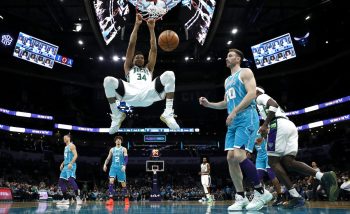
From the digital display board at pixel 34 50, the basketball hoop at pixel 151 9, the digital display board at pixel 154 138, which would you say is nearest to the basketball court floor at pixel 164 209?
the basketball hoop at pixel 151 9

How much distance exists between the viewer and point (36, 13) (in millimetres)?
23391

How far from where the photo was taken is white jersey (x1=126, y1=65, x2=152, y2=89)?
226 inches

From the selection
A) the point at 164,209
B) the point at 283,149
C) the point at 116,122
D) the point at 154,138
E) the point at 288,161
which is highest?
the point at 154,138

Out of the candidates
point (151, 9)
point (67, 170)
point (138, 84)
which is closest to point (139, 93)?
point (138, 84)

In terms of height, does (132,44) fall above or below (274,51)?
below

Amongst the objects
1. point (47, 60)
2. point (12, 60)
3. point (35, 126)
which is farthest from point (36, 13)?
point (35, 126)

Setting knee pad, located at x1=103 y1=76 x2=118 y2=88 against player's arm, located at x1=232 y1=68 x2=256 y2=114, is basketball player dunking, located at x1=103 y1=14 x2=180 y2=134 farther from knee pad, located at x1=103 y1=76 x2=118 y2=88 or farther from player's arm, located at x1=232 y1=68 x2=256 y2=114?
player's arm, located at x1=232 y1=68 x2=256 y2=114

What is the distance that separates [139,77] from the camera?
19.0 ft

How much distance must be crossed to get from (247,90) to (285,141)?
1.33 m

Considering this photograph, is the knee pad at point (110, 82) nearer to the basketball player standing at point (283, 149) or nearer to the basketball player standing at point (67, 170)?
the basketball player standing at point (283, 149)

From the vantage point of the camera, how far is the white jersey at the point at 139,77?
5.75 m

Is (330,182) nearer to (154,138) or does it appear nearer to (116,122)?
(116,122)

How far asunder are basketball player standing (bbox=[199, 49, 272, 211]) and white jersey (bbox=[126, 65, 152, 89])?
1389 mm

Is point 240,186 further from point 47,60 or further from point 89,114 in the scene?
point 89,114
